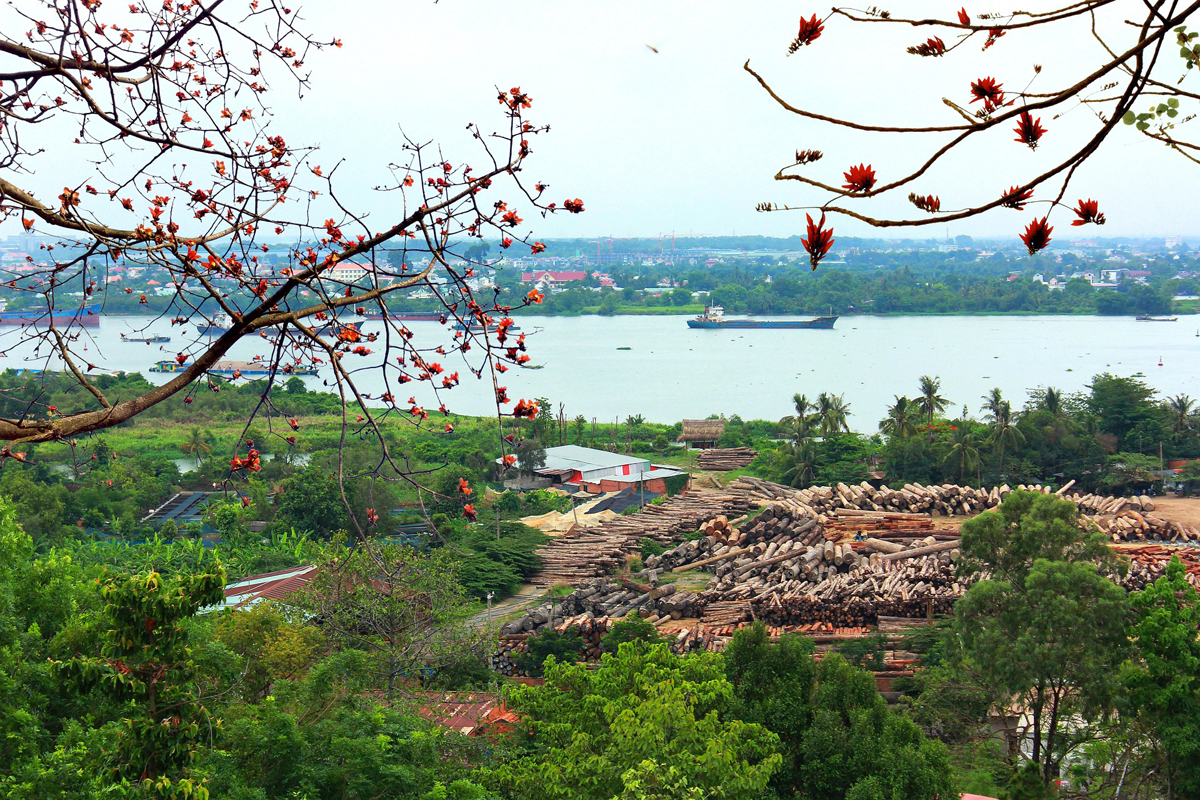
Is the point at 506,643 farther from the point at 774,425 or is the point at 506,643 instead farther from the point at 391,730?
the point at 774,425

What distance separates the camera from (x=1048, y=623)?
8.93m

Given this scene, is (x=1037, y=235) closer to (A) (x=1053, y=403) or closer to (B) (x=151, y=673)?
(B) (x=151, y=673)

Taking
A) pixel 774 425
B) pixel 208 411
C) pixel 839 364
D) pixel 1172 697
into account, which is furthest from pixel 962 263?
pixel 1172 697

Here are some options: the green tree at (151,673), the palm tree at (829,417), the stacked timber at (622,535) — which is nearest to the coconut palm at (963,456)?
the palm tree at (829,417)

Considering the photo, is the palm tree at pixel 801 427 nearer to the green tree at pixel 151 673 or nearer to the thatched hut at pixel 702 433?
the thatched hut at pixel 702 433

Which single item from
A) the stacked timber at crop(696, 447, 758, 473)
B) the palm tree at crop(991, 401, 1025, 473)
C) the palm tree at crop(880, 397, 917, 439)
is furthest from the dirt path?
the stacked timber at crop(696, 447, 758, 473)

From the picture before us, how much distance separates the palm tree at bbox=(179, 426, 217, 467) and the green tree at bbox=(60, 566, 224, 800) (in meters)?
23.3

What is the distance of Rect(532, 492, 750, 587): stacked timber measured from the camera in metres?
17.1

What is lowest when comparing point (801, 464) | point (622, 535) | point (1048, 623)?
point (622, 535)

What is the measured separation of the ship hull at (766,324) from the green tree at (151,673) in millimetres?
59558

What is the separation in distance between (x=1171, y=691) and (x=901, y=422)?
1795 centimetres

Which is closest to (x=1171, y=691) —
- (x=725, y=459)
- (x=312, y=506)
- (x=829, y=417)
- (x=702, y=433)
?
(x=312, y=506)

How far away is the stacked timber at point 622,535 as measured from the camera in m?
17.1

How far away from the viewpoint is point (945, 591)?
14.0m
